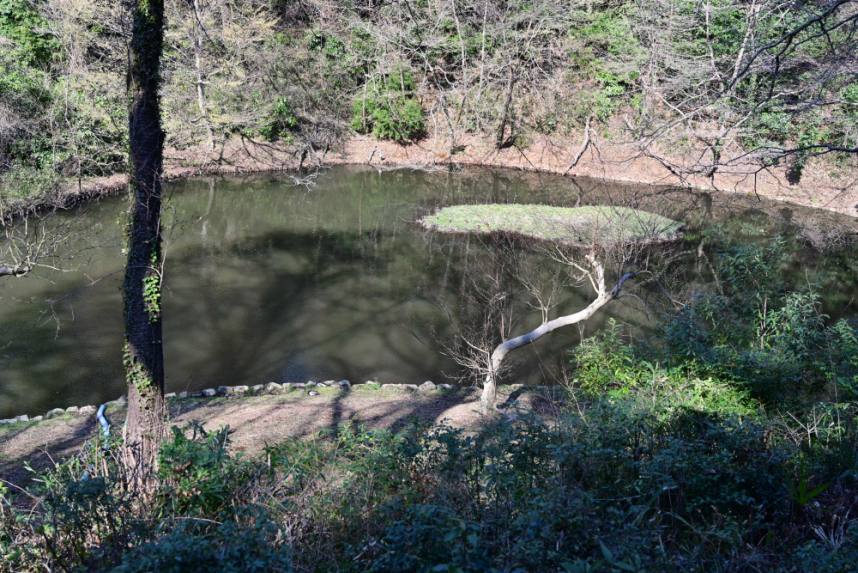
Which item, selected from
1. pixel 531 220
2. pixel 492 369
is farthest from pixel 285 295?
pixel 531 220

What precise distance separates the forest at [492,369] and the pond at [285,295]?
19 cm

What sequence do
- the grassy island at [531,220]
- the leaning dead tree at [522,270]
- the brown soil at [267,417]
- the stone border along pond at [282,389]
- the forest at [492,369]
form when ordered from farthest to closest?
the grassy island at [531,220]
the leaning dead tree at [522,270]
the stone border along pond at [282,389]
the brown soil at [267,417]
the forest at [492,369]

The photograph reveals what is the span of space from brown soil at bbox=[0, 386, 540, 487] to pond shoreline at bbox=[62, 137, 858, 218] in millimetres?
13598

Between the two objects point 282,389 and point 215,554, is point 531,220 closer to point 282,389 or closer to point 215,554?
point 282,389

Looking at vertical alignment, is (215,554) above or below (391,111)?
below

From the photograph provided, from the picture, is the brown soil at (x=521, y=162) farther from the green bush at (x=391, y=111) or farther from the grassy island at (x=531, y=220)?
the grassy island at (x=531, y=220)

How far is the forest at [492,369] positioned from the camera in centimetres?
353

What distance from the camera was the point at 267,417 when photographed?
25.2 ft

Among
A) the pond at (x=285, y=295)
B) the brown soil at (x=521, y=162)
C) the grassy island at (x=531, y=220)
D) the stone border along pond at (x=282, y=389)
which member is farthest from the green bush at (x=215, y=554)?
the brown soil at (x=521, y=162)

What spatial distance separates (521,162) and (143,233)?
25.4 meters

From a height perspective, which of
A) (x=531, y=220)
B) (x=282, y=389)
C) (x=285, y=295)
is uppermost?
(x=531, y=220)

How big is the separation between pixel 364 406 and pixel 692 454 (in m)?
5.10

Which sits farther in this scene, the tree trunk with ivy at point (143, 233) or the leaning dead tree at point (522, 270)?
the leaning dead tree at point (522, 270)

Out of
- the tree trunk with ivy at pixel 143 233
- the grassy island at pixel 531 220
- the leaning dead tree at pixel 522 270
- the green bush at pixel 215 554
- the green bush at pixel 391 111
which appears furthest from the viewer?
the green bush at pixel 391 111
